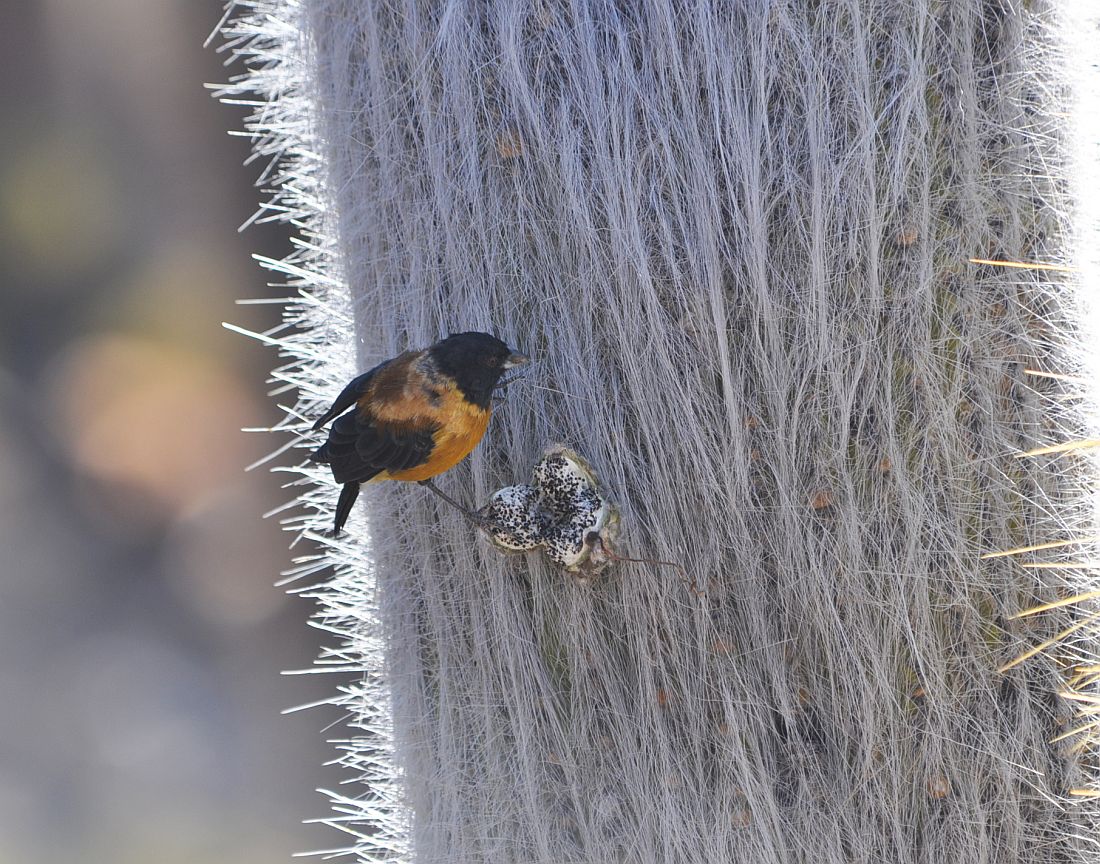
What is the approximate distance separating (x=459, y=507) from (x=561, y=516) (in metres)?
0.07

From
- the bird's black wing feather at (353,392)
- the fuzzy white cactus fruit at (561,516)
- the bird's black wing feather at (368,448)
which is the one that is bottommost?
the fuzzy white cactus fruit at (561,516)

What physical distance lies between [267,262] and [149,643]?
1045 millimetres

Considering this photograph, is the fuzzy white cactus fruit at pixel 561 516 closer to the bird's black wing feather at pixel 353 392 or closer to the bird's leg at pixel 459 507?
the bird's leg at pixel 459 507

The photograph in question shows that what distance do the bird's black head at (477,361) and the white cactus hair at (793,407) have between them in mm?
30

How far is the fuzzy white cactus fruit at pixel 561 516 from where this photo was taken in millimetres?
555

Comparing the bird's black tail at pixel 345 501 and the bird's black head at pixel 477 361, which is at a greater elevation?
the bird's black head at pixel 477 361

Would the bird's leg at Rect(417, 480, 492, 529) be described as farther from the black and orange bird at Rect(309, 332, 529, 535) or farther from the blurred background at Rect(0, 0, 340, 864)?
the blurred background at Rect(0, 0, 340, 864)

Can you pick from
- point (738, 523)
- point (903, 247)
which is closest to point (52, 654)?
point (738, 523)

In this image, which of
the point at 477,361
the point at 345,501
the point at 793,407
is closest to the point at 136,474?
the point at 345,501

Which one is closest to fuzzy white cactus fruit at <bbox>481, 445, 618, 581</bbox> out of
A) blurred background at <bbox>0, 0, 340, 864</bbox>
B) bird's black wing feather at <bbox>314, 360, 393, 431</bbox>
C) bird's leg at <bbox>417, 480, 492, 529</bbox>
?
bird's leg at <bbox>417, 480, 492, 529</bbox>

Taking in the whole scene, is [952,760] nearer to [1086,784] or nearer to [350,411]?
[1086,784]

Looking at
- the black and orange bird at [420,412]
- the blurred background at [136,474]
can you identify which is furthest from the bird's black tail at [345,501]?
the blurred background at [136,474]

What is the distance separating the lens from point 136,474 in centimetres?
150

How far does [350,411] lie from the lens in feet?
2.06
